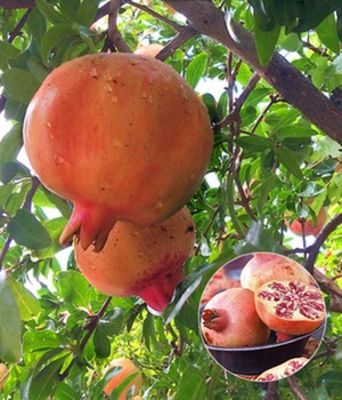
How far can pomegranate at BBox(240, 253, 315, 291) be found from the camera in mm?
630

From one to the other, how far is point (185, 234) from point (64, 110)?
262 mm

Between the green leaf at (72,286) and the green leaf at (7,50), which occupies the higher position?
the green leaf at (7,50)

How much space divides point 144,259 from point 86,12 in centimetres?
28

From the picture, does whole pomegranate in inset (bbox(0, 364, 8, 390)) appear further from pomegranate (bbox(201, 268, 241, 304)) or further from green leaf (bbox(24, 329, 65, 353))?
pomegranate (bbox(201, 268, 241, 304))

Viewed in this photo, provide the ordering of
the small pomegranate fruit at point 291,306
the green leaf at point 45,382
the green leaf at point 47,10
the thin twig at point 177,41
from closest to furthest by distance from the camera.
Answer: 1. the small pomegranate fruit at point 291,306
2. the green leaf at point 47,10
3. the thin twig at point 177,41
4. the green leaf at point 45,382

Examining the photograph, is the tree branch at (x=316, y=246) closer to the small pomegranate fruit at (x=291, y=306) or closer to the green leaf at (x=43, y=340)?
the small pomegranate fruit at (x=291, y=306)

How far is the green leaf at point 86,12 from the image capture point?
2.46 ft

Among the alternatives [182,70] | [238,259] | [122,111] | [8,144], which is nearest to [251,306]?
[238,259]

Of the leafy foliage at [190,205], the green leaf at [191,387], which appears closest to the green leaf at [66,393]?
the leafy foliage at [190,205]

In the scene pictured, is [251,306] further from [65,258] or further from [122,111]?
[65,258]

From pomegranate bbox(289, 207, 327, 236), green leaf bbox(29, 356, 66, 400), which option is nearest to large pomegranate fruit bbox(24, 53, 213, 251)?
green leaf bbox(29, 356, 66, 400)

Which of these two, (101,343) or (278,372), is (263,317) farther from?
(101,343)

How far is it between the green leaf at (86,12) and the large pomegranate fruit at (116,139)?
80mm

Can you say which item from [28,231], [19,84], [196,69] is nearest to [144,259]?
[28,231]
